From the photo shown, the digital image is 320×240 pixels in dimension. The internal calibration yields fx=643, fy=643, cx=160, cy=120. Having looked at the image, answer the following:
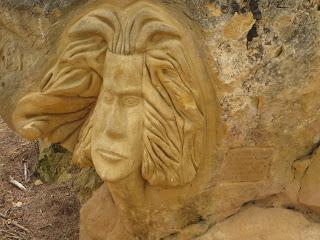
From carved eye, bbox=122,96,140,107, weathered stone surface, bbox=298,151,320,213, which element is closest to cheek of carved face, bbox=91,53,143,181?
carved eye, bbox=122,96,140,107

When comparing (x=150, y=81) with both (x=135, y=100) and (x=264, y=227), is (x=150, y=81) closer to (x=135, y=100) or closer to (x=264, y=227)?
(x=135, y=100)

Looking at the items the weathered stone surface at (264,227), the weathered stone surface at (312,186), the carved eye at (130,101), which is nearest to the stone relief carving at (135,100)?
the carved eye at (130,101)

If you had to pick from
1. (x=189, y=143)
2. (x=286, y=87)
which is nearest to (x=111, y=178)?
(x=189, y=143)

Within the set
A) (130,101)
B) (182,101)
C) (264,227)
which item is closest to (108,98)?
(130,101)

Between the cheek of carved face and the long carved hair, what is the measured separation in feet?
0.07

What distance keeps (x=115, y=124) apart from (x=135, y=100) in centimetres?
8

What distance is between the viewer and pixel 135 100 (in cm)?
155

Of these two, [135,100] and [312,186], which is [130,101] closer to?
[135,100]

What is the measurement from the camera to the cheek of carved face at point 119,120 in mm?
1517

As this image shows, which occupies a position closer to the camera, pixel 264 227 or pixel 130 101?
pixel 130 101

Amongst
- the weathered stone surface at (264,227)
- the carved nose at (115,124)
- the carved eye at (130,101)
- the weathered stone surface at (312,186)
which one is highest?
the carved eye at (130,101)

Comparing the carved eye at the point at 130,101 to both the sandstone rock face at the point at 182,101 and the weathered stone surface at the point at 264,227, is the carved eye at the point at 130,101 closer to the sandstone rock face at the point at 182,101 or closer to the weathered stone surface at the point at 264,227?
the sandstone rock face at the point at 182,101

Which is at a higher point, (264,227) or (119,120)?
(119,120)

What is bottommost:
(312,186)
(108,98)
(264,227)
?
(264,227)
